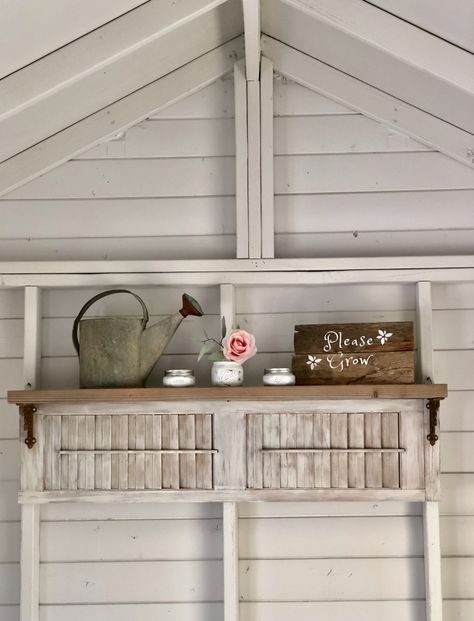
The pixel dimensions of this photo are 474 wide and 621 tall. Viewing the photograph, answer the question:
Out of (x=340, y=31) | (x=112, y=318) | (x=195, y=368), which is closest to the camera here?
(x=340, y=31)

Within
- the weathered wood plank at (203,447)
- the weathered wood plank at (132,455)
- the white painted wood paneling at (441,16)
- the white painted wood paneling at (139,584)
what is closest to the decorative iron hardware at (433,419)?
the weathered wood plank at (203,447)

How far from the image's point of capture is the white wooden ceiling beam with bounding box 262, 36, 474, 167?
2.56 metres

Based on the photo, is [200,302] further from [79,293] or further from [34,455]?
[34,455]

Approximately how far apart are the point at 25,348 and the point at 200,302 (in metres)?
0.55

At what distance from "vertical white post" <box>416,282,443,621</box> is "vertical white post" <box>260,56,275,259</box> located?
0.48 metres

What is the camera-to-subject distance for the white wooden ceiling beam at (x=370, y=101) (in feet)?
8.41

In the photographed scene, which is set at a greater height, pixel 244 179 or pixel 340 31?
pixel 340 31

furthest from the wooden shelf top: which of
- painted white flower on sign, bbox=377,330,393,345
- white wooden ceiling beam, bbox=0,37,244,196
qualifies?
white wooden ceiling beam, bbox=0,37,244,196

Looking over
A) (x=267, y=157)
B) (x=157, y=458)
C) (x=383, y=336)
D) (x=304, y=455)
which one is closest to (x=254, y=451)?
(x=304, y=455)

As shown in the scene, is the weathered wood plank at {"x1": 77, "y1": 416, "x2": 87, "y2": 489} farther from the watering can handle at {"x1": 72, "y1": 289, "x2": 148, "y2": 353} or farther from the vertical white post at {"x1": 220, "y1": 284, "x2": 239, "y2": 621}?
the vertical white post at {"x1": 220, "y1": 284, "x2": 239, "y2": 621}

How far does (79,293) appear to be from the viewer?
2705 mm

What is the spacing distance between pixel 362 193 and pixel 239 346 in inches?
25.5

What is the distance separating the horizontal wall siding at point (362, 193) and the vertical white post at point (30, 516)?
30.7 inches

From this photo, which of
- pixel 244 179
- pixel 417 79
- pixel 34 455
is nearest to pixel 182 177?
pixel 244 179
